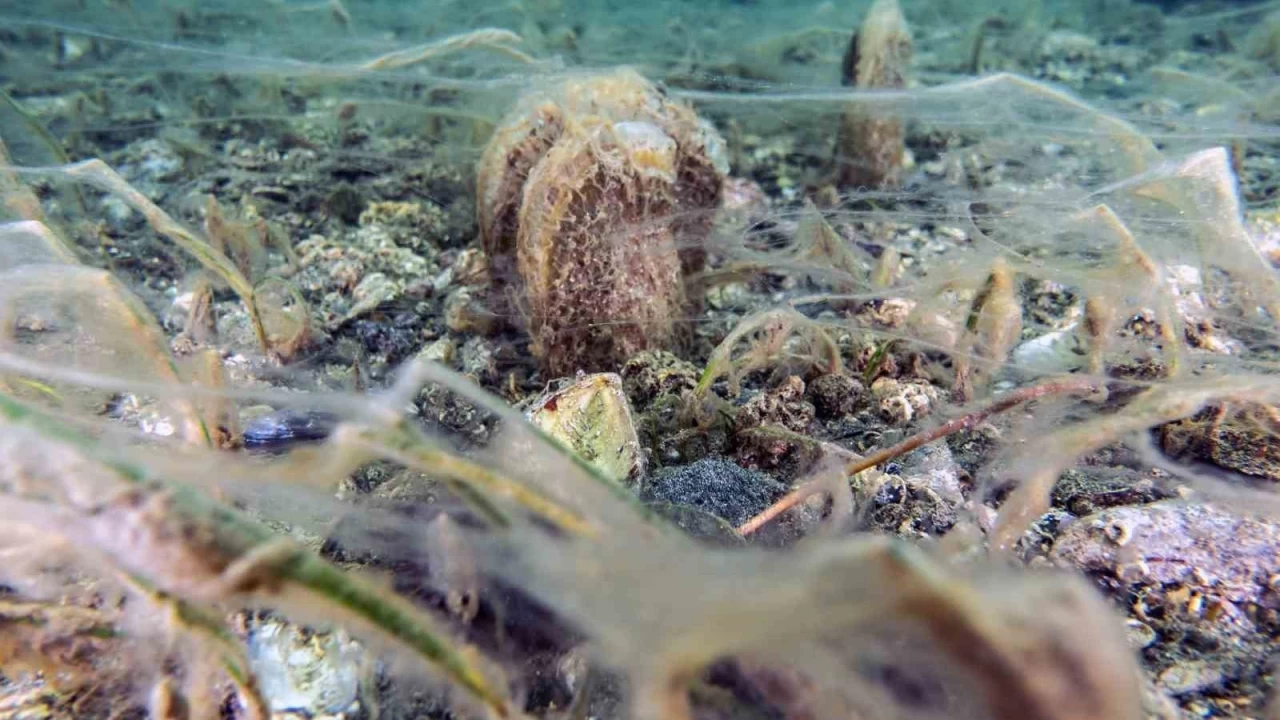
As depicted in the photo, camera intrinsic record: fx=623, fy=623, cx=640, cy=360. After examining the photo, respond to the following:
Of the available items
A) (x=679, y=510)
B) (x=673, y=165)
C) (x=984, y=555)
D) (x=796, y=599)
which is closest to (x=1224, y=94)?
(x=673, y=165)

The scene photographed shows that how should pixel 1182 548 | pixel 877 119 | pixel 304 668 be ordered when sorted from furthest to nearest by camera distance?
pixel 877 119
pixel 1182 548
pixel 304 668

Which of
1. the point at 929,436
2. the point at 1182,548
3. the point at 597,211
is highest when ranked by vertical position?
the point at 597,211

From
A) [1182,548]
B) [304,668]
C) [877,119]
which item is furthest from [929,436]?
[877,119]

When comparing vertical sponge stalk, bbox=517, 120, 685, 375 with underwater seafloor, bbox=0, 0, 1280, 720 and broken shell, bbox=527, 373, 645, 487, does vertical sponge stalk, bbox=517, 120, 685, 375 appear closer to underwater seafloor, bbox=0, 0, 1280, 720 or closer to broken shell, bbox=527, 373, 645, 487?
underwater seafloor, bbox=0, 0, 1280, 720

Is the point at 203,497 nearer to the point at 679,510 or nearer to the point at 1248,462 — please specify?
the point at 679,510

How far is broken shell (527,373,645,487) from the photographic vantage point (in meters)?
2.19

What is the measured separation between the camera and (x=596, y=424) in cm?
225

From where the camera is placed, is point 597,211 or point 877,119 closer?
point 597,211

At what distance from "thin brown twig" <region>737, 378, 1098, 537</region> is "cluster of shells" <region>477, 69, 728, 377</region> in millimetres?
1285

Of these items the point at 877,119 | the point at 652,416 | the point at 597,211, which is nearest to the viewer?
the point at 652,416

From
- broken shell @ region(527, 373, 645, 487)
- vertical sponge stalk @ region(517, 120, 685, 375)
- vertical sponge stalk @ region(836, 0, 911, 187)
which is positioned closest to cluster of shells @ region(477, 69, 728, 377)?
vertical sponge stalk @ region(517, 120, 685, 375)

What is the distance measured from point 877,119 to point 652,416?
3454 millimetres

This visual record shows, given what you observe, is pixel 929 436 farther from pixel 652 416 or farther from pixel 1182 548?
pixel 652 416

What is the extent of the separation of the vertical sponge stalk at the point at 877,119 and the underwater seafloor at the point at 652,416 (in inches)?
1.2
